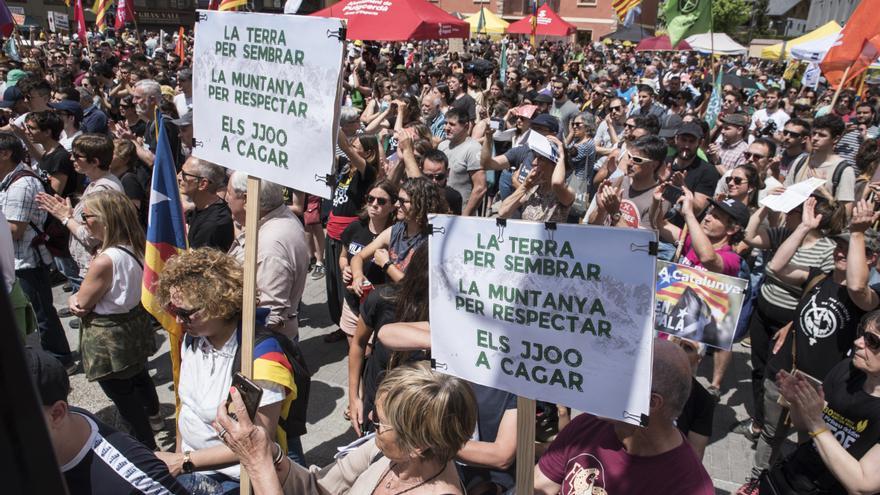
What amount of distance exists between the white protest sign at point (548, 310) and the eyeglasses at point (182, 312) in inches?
42.9

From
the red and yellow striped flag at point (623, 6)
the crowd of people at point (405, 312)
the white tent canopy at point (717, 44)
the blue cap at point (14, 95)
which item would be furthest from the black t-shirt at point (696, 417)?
the white tent canopy at point (717, 44)

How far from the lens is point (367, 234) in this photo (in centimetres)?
458

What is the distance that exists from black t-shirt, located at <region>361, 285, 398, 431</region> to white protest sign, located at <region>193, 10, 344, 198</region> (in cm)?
98

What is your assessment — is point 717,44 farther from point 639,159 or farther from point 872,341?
point 872,341

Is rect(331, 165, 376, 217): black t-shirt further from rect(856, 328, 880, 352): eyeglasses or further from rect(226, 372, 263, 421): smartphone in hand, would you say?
rect(856, 328, 880, 352): eyeglasses

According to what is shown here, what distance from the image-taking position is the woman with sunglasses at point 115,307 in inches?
143

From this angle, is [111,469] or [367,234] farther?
[367,234]

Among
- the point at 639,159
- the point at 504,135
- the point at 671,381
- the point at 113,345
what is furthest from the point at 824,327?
the point at 504,135

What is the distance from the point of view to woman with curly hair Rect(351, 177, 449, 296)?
156 inches

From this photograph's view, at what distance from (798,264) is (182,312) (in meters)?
3.61

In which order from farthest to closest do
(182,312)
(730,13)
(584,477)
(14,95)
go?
(730,13), (14,95), (182,312), (584,477)

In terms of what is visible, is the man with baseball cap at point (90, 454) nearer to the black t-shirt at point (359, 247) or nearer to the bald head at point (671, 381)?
the bald head at point (671, 381)

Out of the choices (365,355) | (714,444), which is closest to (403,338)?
(365,355)

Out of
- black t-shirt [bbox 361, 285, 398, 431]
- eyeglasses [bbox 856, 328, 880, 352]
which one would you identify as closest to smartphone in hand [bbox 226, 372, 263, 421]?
black t-shirt [bbox 361, 285, 398, 431]
